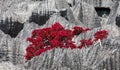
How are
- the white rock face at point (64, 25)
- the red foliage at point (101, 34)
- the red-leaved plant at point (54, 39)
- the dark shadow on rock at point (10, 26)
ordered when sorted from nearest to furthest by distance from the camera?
the white rock face at point (64, 25)
the red-leaved plant at point (54, 39)
the red foliage at point (101, 34)
the dark shadow on rock at point (10, 26)

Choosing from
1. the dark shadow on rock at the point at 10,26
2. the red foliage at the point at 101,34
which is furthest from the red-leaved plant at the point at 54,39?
the dark shadow on rock at the point at 10,26

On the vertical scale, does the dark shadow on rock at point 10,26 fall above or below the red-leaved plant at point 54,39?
below

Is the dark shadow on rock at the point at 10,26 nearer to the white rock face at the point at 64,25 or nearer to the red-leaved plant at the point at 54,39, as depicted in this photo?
the white rock face at the point at 64,25

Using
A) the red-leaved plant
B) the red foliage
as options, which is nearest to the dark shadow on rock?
the red-leaved plant

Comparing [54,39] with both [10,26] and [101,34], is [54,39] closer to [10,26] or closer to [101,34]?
[101,34]

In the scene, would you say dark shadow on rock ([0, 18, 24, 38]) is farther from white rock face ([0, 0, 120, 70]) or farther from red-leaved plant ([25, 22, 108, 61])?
red-leaved plant ([25, 22, 108, 61])

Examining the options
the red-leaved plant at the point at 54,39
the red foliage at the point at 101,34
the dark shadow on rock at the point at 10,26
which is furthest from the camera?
the dark shadow on rock at the point at 10,26

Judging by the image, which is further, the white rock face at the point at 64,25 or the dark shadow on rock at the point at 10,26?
the dark shadow on rock at the point at 10,26
